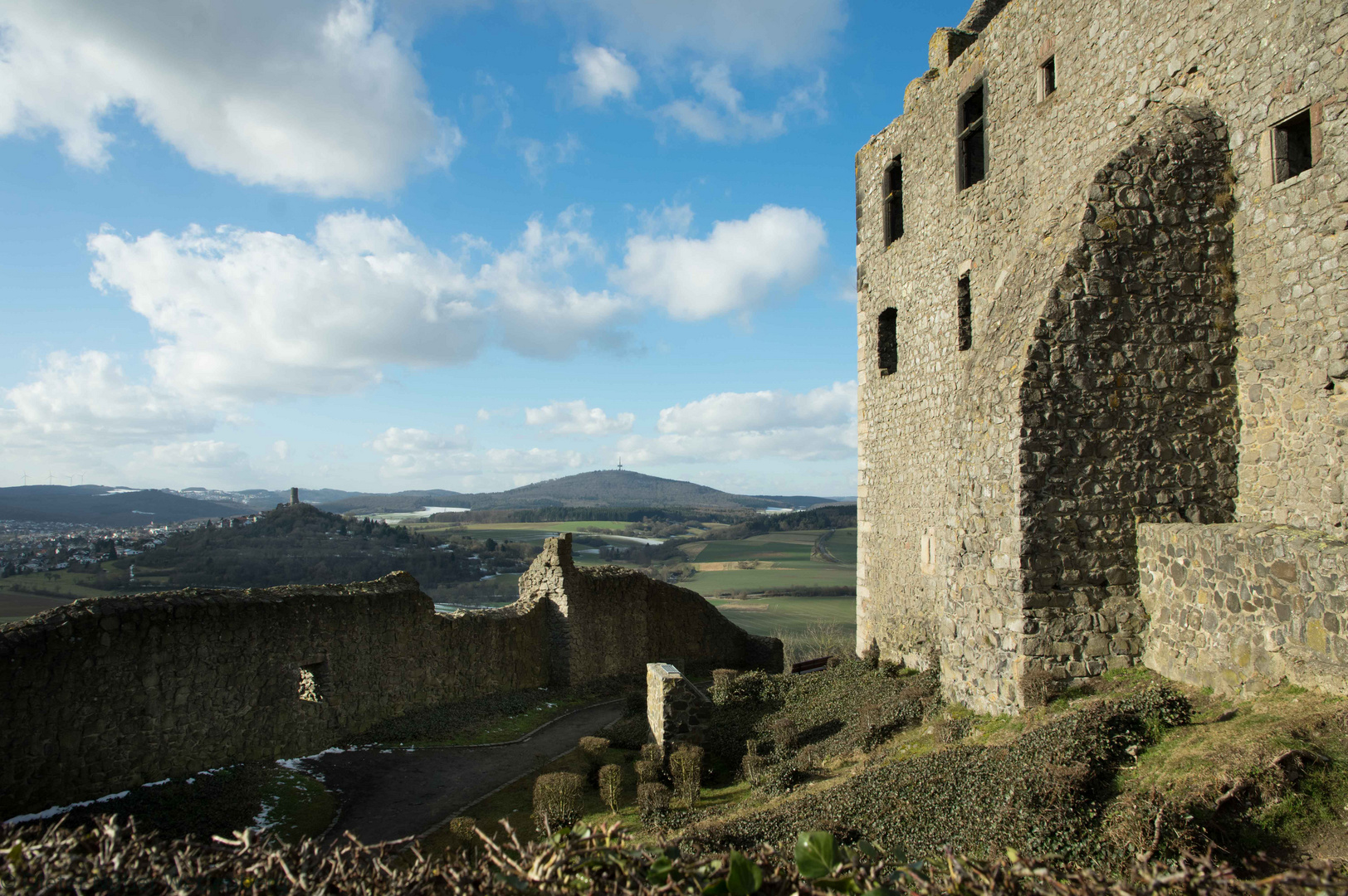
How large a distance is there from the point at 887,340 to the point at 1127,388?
7.17m

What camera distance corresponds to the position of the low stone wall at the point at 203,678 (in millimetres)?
10031

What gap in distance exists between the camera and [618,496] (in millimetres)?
177500

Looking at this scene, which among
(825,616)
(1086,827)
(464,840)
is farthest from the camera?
(825,616)

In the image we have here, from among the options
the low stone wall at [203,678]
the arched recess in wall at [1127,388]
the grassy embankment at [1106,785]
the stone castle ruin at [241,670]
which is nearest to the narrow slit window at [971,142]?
the arched recess in wall at [1127,388]

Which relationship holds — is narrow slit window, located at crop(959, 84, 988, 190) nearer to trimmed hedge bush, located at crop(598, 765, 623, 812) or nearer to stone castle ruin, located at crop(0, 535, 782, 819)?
trimmed hedge bush, located at crop(598, 765, 623, 812)

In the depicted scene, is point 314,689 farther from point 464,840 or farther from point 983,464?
point 983,464

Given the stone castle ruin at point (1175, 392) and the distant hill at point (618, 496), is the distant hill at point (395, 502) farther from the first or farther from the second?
the stone castle ruin at point (1175, 392)

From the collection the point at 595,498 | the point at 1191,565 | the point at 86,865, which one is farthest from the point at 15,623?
the point at 595,498

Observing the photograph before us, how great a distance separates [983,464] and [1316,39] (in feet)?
15.8

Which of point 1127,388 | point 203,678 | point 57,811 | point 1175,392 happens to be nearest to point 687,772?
point 1127,388

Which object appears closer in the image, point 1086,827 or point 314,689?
point 1086,827

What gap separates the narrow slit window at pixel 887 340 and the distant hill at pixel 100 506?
6334 centimetres

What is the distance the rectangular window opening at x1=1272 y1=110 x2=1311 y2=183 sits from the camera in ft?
23.6

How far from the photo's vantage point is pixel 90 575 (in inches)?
1259
